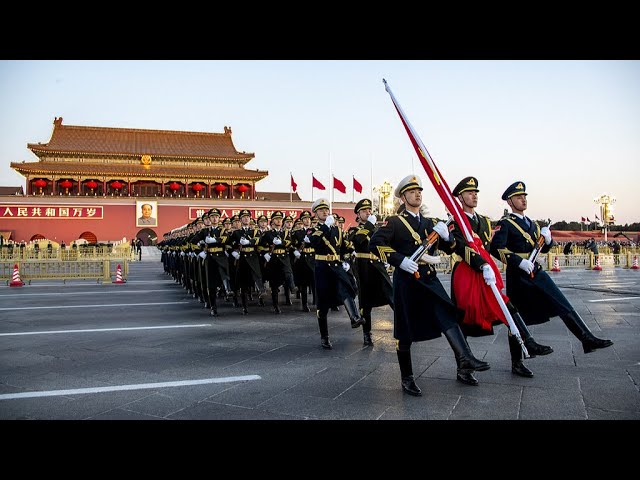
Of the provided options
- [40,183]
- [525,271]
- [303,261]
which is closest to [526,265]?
[525,271]

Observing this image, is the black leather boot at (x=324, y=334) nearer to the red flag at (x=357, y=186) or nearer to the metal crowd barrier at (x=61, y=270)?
the metal crowd barrier at (x=61, y=270)

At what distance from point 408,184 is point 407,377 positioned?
1.55m

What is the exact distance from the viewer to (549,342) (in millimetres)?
5809

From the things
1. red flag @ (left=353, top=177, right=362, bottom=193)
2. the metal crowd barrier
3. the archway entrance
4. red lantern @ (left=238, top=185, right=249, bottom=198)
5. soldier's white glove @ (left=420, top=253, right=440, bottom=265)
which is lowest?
the metal crowd barrier

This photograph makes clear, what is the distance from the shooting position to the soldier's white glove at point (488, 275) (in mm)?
3727

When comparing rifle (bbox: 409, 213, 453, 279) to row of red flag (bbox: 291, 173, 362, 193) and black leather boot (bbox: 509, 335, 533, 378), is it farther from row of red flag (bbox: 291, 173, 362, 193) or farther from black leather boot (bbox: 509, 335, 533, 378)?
row of red flag (bbox: 291, 173, 362, 193)

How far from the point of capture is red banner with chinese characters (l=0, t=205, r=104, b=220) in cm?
3484

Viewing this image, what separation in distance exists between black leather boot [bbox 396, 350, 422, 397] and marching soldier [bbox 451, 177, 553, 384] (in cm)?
55

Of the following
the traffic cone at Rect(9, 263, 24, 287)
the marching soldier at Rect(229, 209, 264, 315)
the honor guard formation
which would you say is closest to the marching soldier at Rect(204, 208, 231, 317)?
the marching soldier at Rect(229, 209, 264, 315)

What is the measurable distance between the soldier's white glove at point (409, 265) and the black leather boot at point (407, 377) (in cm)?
66

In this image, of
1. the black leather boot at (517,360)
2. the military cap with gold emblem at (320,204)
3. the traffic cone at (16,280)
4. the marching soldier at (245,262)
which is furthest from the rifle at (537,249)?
the traffic cone at (16,280)

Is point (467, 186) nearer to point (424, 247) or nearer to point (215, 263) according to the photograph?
point (424, 247)

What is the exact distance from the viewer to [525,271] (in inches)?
169

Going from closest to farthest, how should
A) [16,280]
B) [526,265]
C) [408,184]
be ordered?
1. [408,184]
2. [526,265]
3. [16,280]
